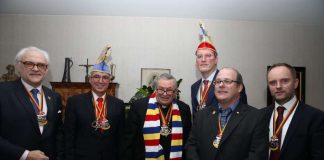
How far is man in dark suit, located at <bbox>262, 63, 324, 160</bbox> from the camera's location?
221 cm

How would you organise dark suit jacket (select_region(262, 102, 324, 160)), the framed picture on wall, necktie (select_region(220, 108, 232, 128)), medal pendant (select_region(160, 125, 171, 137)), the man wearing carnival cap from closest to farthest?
dark suit jacket (select_region(262, 102, 324, 160)), necktie (select_region(220, 108, 232, 128)), medal pendant (select_region(160, 125, 171, 137)), the man wearing carnival cap, the framed picture on wall

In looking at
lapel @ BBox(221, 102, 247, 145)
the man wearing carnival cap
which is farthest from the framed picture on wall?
lapel @ BBox(221, 102, 247, 145)

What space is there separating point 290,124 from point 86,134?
70.8 inches

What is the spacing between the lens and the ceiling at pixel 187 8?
17.5 ft

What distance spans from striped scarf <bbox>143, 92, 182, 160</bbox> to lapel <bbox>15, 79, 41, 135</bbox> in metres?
0.99

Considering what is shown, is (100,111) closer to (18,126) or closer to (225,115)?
(18,126)

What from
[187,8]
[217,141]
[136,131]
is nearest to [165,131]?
[136,131]

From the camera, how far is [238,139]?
2.27 metres

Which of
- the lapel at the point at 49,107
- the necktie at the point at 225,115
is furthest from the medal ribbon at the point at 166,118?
the lapel at the point at 49,107

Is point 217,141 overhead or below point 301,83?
below

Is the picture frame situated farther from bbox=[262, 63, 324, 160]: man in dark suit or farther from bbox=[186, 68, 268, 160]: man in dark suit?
bbox=[262, 63, 324, 160]: man in dark suit

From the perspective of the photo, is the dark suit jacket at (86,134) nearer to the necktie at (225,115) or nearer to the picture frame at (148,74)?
the necktie at (225,115)

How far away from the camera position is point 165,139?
291 centimetres

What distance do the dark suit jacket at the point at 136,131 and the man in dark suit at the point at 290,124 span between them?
85 centimetres
